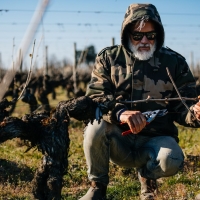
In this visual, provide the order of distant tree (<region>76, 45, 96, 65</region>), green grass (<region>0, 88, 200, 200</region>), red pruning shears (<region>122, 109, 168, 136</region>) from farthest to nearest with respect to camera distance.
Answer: distant tree (<region>76, 45, 96, 65</region>), green grass (<region>0, 88, 200, 200</region>), red pruning shears (<region>122, 109, 168, 136</region>)

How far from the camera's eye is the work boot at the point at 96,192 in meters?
3.32

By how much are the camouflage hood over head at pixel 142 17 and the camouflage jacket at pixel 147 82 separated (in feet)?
0.12

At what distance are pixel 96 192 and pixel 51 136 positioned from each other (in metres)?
0.69

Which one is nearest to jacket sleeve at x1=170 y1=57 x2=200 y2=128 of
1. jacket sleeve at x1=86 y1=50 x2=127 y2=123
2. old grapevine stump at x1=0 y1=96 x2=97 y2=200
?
jacket sleeve at x1=86 y1=50 x2=127 y2=123

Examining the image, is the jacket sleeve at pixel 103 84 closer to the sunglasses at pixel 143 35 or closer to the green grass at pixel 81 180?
the sunglasses at pixel 143 35

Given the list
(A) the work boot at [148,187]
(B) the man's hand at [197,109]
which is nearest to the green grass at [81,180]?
(A) the work boot at [148,187]

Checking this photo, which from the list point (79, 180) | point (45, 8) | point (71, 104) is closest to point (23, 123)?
point (71, 104)

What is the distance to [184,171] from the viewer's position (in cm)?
477

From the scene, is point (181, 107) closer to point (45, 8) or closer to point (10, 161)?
point (10, 161)

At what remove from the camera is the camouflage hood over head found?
3.52 m

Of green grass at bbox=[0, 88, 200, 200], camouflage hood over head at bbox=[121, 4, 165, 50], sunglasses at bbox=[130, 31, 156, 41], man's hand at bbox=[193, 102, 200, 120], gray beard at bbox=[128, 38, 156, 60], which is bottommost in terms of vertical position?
green grass at bbox=[0, 88, 200, 200]

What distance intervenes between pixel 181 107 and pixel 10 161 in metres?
2.58

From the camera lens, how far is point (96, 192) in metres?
3.35

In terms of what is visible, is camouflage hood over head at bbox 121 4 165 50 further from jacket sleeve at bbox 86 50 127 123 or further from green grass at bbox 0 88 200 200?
green grass at bbox 0 88 200 200
